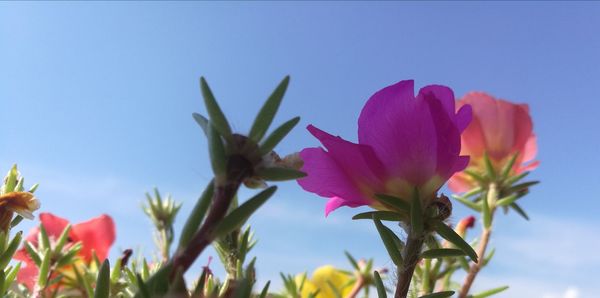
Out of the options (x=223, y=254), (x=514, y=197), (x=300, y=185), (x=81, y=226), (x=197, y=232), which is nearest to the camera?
(x=197, y=232)

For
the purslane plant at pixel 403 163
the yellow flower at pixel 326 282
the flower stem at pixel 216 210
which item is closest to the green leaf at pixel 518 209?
the yellow flower at pixel 326 282

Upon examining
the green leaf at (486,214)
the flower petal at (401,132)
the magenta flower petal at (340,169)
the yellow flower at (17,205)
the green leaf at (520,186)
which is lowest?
the yellow flower at (17,205)

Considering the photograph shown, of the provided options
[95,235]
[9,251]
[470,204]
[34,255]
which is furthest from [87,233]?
[470,204]

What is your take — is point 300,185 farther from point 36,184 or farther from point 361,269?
point 361,269

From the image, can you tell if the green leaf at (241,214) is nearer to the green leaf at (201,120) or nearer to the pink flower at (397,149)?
the green leaf at (201,120)

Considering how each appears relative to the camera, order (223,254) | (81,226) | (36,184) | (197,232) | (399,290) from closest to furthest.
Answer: (197,232) < (399,290) < (223,254) < (36,184) < (81,226)

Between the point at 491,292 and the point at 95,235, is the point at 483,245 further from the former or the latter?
the point at 95,235

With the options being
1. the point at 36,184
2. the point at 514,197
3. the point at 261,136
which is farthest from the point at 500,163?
the point at 261,136

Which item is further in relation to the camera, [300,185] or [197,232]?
[300,185]
